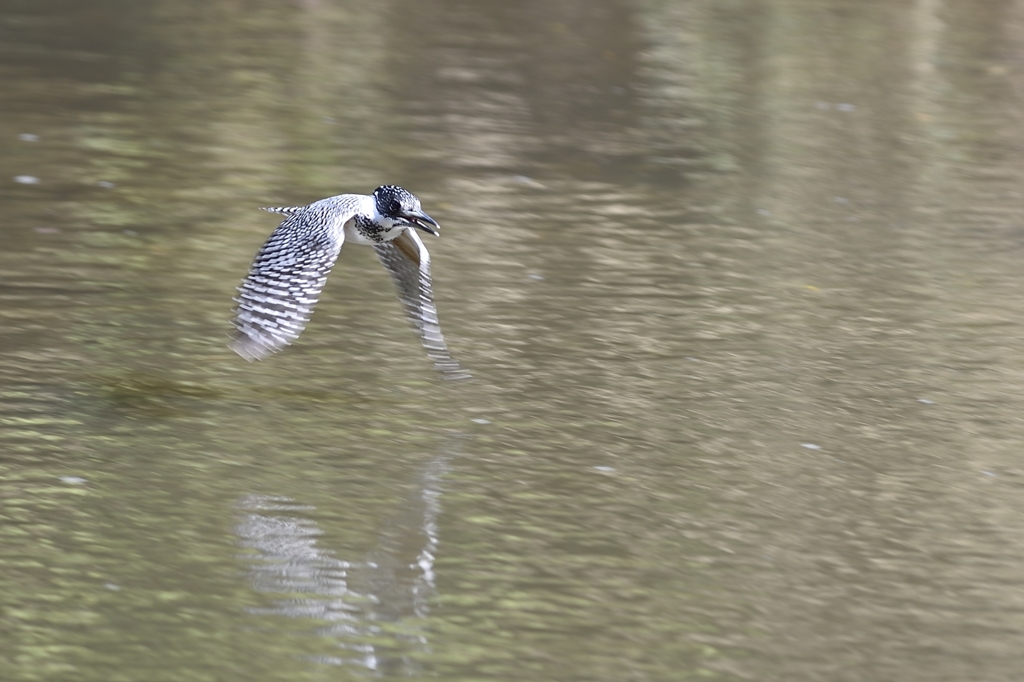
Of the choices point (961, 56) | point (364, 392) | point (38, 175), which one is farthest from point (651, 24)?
point (364, 392)

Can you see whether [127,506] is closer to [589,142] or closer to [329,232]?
[329,232]

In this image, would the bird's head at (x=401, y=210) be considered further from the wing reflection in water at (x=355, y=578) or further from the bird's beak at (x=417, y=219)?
the wing reflection in water at (x=355, y=578)

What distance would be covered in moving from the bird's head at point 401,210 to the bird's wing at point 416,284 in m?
0.29

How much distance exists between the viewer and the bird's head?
238 inches

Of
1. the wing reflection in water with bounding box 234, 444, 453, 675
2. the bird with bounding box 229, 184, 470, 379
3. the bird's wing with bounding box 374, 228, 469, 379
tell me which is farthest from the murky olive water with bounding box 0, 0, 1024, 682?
the bird with bounding box 229, 184, 470, 379

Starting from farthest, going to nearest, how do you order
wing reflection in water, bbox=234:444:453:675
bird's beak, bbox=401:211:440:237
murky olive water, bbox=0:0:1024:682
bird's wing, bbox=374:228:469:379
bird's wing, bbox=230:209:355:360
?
bird's wing, bbox=374:228:469:379, bird's beak, bbox=401:211:440:237, bird's wing, bbox=230:209:355:360, murky olive water, bbox=0:0:1024:682, wing reflection in water, bbox=234:444:453:675

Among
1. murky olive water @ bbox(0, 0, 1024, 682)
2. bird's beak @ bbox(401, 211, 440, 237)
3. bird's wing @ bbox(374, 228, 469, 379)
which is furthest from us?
bird's wing @ bbox(374, 228, 469, 379)

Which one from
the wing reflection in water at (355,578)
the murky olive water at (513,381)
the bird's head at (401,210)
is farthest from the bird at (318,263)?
the wing reflection in water at (355,578)

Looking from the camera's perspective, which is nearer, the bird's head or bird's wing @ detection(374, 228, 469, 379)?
the bird's head

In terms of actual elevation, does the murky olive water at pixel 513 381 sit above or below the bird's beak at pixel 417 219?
below

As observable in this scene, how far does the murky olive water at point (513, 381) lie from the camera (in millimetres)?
4762

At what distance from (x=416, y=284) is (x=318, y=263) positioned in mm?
800

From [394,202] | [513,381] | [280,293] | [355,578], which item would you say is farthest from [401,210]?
[355,578]

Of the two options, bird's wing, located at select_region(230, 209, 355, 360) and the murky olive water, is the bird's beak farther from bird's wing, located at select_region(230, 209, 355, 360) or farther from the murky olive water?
the murky olive water
